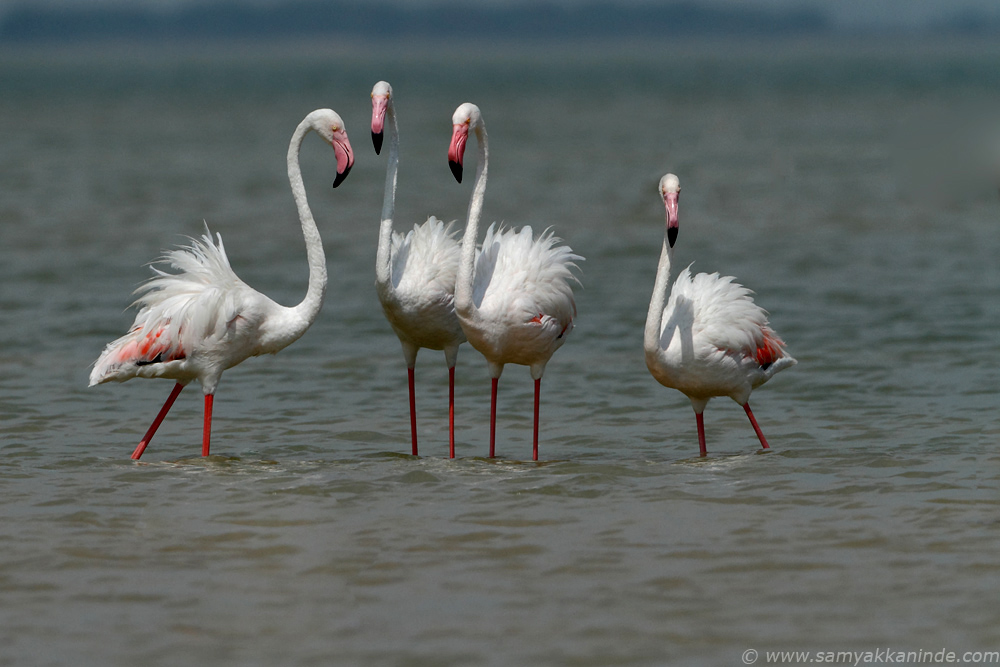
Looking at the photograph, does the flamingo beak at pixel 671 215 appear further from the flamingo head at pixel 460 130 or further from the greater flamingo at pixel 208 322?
the greater flamingo at pixel 208 322

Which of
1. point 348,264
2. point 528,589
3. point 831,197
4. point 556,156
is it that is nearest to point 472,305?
point 528,589

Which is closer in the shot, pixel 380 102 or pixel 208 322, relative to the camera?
pixel 208 322

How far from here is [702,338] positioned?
734 centimetres

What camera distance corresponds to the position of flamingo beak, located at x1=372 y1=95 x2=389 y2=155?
6.85 meters

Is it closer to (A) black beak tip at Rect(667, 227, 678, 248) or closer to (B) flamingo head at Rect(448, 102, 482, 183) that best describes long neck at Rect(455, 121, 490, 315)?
(B) flamingo head at Rect(448, 102, 482, 183)

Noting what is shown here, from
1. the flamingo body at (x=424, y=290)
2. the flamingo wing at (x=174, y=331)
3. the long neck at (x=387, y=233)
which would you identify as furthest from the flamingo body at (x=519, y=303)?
the flamingo wing at (x=174, y=331)

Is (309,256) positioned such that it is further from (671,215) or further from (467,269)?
(671,215)

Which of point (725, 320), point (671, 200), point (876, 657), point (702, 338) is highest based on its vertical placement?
point (671, 200)

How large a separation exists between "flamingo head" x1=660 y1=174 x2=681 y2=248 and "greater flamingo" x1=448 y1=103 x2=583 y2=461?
657 millimetres

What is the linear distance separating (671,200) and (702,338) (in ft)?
2.72

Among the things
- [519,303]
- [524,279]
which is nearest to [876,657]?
[519,303]

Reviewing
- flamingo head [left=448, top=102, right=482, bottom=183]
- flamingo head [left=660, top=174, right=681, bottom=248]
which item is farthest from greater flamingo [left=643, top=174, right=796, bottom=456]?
flamingo head [left=448, top=102, right=482, bottom=183]

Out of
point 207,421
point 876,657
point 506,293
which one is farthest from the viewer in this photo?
point 506,293

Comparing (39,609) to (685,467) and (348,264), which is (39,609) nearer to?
(685,467)
